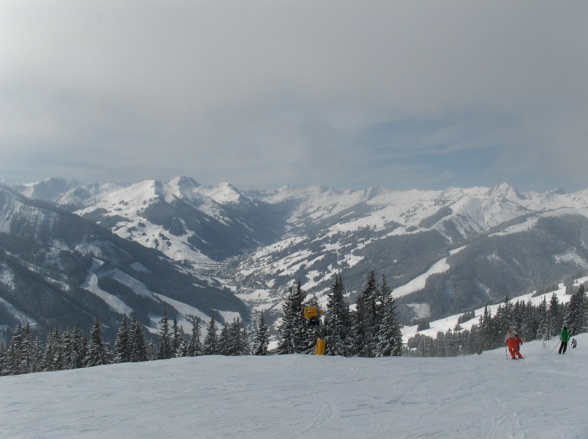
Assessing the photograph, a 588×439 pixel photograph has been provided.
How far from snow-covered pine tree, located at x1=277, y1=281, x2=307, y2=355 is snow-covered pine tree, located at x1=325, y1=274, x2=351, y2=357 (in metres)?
2.86

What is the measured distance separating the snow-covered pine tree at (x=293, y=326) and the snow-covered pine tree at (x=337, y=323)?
286 cm

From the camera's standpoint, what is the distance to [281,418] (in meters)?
10.7

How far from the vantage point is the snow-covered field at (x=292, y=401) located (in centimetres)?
983

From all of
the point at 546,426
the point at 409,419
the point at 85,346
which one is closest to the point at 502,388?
the point at 546,426

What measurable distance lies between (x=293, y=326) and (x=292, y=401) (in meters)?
30.4

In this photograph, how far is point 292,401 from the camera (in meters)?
12.4

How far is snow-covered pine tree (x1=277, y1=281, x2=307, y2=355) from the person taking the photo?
41531 millimetres

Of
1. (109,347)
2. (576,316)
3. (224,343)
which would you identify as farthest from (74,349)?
(576,316)

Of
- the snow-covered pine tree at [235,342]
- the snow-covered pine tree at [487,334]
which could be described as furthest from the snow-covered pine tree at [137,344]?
the snow-covered pine tree at [487,334]

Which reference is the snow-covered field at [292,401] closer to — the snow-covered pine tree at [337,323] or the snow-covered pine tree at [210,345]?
the snow-covered pine tree at [337,323]

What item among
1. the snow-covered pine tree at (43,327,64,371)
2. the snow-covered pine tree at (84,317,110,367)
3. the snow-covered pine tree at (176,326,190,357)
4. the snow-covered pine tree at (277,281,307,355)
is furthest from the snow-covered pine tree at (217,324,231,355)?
the snow-covered pine tree at (43,327,64,371)

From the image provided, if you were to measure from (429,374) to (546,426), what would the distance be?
7.39 metres

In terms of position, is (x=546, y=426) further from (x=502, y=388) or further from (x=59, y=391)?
(x=59, y=391)

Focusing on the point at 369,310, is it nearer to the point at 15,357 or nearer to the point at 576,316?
the point at 576,316
